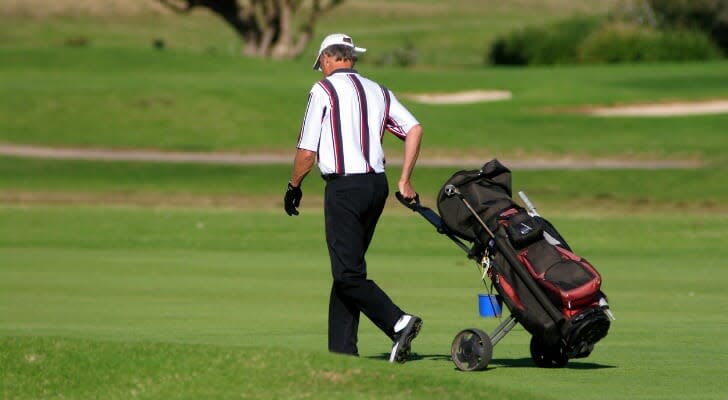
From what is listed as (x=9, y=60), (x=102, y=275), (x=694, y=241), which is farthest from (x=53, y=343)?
(x=9, y=60)

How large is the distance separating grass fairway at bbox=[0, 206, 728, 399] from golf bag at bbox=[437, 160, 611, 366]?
0.90 ft

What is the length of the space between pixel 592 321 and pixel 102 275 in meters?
6.91

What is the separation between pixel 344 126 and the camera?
7.92m

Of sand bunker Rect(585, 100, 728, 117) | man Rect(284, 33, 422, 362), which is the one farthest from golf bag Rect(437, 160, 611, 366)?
sand bunker Rect(585, 100, 728, 117)

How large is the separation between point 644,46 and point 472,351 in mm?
48650

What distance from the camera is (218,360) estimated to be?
258 inches

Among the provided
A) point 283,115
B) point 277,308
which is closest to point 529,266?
point 277,308

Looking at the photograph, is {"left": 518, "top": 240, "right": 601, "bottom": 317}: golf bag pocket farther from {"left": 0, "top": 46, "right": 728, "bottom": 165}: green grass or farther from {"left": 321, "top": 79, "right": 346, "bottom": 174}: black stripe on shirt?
{"left": 0, "top": 46, "right": 728, "bottom": 165}: green grass

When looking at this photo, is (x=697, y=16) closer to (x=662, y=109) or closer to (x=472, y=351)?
(x=662, y=109)

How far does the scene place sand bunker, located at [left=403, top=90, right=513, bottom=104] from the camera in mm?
40438

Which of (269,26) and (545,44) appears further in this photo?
(545,44)

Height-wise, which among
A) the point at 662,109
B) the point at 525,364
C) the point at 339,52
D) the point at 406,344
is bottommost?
the point at 662,109

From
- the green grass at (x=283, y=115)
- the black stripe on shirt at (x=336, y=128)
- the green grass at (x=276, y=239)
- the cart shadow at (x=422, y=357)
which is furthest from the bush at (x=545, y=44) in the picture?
the black stripe on shirt at (x=336, y=128)

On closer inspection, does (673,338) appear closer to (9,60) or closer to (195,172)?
(195,172)
